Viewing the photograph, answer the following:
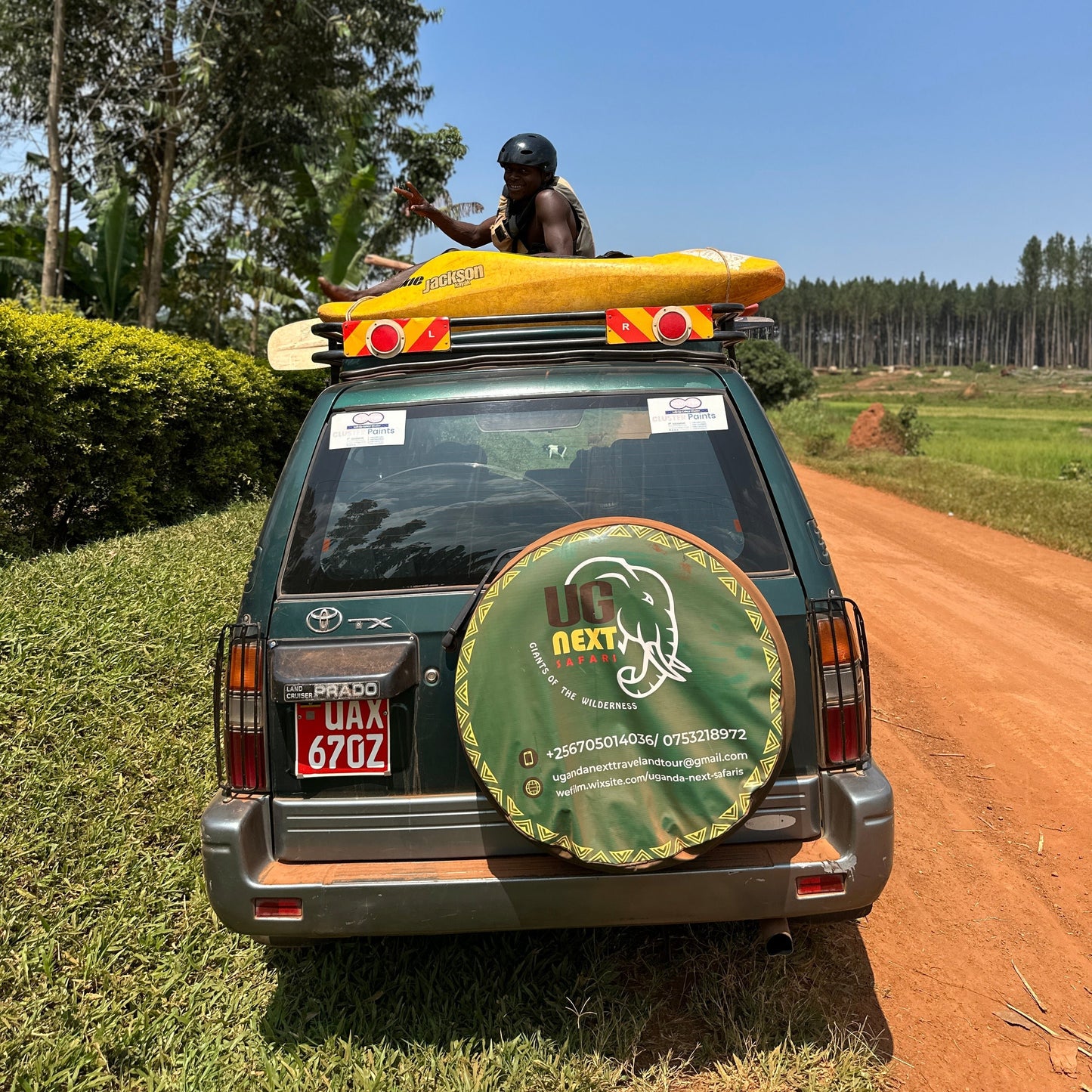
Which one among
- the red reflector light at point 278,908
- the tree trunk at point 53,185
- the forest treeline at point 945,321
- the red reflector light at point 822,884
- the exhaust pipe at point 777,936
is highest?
the forest treeline at point 945,321

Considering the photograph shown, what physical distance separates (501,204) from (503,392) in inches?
78.4

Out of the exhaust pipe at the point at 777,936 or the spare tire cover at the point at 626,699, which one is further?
the exhaust pipe at the point at 777,936

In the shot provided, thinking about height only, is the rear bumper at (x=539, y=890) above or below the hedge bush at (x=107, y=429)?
below

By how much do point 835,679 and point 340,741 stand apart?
53.5 inches

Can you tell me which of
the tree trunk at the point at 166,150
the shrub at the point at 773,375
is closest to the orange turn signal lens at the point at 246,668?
the tree trunk at the point at 166,150

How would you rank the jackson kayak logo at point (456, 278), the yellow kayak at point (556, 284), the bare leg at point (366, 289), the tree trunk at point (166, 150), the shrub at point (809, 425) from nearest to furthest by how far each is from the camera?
the yellow kayak at point (556, 284) < the jackson kayak logo at point (456, 278) < the bare leg at point (366, 289) < the tree trunk at point (166, 150) < the shrub at point (809, 425)

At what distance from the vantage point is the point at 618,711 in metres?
2.24

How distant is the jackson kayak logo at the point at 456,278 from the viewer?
333cm

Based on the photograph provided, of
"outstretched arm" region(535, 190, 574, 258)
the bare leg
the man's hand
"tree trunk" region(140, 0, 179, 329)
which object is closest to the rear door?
the bare leg

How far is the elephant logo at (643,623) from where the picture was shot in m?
2.25

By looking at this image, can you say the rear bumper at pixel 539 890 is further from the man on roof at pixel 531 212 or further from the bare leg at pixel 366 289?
the man on roof at pixel 531 212

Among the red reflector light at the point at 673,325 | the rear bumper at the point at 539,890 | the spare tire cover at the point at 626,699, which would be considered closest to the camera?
the spare tire cover at the point at 626,699

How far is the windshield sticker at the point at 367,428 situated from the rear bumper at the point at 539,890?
1.11 m

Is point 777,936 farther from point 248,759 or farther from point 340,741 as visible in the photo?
point 248,759
